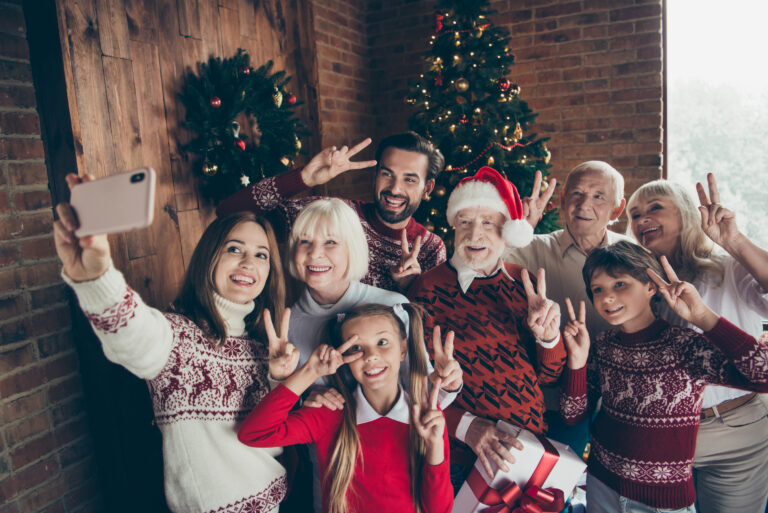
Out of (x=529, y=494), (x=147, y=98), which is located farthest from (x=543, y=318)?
(x=147, y=98)

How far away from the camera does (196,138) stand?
2.76 metres

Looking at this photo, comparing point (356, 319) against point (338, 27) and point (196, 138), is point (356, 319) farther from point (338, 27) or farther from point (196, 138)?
point (338, 27)

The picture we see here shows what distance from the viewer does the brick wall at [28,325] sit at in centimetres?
190

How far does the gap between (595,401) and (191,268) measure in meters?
1.57

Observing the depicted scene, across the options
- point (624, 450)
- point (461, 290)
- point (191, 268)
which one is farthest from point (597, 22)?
point (191, 268)

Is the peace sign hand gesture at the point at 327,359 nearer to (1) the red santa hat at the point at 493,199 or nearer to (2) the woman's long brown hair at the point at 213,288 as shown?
(2) the woman's long brown hair at the point at 213,288

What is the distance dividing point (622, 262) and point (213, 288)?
1.39 m

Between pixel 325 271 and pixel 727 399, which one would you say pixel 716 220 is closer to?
pixel 727 399

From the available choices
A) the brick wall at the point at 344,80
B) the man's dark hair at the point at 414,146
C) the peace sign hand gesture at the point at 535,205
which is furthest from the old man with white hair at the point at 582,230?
the brick wall at the point at 344,80

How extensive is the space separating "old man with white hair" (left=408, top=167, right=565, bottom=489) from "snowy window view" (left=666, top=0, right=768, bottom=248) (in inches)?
116

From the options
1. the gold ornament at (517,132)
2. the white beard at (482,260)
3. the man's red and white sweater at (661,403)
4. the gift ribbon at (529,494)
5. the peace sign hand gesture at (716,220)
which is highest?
the gold ornament at (517,132)

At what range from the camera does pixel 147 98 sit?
2525 millimetres

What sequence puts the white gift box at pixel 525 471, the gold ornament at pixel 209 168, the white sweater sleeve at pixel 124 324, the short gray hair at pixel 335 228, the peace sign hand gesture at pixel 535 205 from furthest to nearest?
the gold ornament at pixel 209 168
the peace sign hand gesture at pixel 535 205
the short gray hair at pixel 335 228
the white gift box at pixel 525 471
the white sweater sleeve at pixel 124 324

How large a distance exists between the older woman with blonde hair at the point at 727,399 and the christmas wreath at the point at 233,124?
213 centimetres
